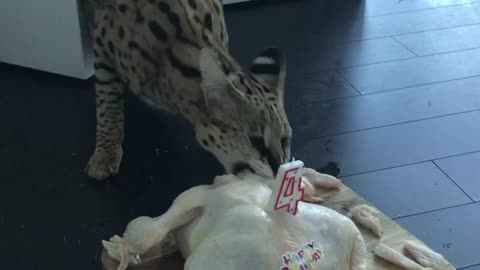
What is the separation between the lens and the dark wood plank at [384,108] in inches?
95.1

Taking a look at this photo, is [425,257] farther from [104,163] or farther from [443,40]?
[443,40]

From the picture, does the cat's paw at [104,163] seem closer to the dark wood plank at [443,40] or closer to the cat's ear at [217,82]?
the cat's ear at [217,82]

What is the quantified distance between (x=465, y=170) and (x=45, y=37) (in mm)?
1422

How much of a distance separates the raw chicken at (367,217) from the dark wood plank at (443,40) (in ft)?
5.01

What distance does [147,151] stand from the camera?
7.47 ft

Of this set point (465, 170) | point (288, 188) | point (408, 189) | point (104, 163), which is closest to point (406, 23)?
point (465, 170)

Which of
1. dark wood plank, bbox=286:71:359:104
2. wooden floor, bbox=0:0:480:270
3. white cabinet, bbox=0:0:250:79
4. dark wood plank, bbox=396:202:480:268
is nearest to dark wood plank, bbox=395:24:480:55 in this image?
wooden floor, bbox=0:0:480:270

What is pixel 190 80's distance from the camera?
1.86 m

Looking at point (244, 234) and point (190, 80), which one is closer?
point (244, 234)

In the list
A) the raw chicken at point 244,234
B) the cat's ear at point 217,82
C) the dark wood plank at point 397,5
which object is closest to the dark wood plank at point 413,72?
the dark wood plank at point 397,5

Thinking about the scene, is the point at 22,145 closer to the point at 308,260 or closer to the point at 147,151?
the point at 147,151

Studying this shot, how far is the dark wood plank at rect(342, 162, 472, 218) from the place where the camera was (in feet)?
6.77

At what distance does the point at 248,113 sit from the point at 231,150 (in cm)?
10

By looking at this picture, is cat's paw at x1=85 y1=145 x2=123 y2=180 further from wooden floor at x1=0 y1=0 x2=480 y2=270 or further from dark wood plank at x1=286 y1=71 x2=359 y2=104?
dark wood plank at x1=286 y1=71 x2=359 y2=104
